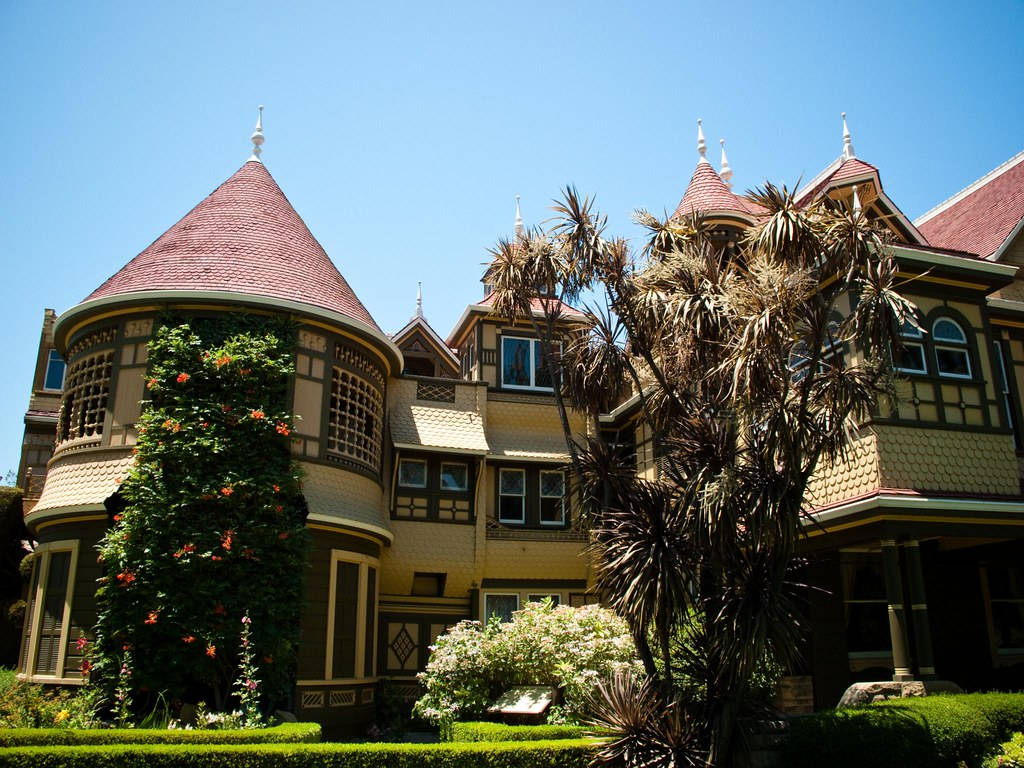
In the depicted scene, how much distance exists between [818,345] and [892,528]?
532 cm

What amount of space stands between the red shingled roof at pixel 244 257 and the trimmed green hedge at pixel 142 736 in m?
9.37

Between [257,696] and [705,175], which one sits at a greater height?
[705,175]

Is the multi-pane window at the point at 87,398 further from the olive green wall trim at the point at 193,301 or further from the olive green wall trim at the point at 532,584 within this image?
the olive green wall trim at the point at 532,584

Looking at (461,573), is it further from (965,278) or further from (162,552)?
(965,278)

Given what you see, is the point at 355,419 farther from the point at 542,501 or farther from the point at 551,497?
the point at 551,497

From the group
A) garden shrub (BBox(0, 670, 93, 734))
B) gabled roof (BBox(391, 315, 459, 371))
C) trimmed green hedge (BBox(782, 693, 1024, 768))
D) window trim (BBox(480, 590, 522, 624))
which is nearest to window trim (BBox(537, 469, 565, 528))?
window trim (BBox(480, 590, 522, 624))

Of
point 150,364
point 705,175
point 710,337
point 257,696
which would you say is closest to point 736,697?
point 710,337

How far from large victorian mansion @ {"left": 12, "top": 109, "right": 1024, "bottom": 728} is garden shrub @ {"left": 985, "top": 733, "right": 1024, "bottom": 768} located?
207cm

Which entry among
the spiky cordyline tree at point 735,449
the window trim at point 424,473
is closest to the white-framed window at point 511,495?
the window trim at point 424,473

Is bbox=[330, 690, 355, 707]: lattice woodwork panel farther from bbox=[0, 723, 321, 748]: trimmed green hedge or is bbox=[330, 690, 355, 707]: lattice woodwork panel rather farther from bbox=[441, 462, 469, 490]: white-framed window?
bbox=[441, 462, 469, 490]: white-framed window

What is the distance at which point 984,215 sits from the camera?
23.7 m

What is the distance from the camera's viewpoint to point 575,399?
53.2ft

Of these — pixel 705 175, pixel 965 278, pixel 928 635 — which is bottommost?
pixel 928 635

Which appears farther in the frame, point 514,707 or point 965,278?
point 965,278
